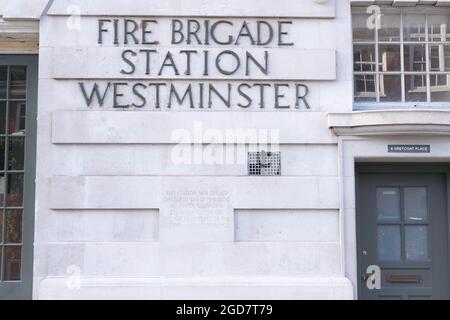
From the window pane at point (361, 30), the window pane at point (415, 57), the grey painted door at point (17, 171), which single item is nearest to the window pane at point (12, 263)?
the grey painted door at point (17, 171)

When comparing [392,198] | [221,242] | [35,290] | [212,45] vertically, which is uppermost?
[212,45]

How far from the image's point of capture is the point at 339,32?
8.88 metres

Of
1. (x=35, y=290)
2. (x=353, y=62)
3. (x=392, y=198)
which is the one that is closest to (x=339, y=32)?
(x=353, y=62)

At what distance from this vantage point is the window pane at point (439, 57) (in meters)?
9.19

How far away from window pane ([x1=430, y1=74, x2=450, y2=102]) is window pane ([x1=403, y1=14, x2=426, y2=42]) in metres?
0.54

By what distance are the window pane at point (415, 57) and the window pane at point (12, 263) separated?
5.63m

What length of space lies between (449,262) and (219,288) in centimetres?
301

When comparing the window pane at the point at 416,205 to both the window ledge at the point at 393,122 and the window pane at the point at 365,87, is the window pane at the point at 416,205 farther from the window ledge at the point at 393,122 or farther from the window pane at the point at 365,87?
the window pane at the point at 365,87

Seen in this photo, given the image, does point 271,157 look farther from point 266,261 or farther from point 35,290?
point 35,290

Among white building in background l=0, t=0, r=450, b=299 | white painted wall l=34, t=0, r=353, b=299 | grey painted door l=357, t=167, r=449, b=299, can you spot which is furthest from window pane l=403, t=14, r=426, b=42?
grey painted door l=357, t=167, r=449, b=299

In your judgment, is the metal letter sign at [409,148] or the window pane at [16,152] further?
the window pane at [16,152]

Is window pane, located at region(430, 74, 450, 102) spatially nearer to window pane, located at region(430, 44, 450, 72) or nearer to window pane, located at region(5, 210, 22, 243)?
window pane, located at region(430, 44, 450, 72)

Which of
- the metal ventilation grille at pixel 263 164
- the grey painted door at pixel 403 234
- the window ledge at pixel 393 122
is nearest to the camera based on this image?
the window ledge at pixel 393 122

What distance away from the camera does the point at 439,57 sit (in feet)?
30.2
